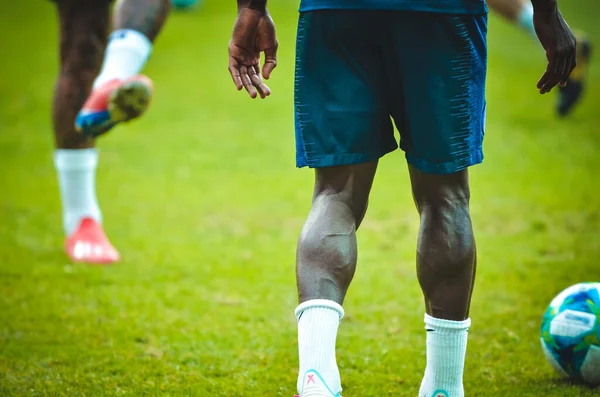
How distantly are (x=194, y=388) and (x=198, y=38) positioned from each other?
11180mm

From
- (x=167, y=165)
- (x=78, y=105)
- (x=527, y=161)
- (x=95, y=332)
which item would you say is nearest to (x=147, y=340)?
(x=95, y=332)

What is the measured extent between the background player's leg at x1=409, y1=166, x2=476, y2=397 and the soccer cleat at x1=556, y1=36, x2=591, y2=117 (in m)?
6.66

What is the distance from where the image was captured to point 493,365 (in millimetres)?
3299

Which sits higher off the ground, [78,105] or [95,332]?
[78,105]

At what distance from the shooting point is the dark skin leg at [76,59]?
15.5 feet

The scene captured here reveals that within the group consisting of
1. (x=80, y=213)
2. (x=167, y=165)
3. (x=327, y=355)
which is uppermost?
(x=327, y=355)

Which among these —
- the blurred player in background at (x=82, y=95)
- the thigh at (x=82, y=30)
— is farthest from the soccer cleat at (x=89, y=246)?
the thigh at (x=82, y=30)

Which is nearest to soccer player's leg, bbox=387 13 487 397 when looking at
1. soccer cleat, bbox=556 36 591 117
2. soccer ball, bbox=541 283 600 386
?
soccer ball, bbox=541 283 600 386

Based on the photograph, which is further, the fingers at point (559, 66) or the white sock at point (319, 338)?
the fingers at point (559, 66)

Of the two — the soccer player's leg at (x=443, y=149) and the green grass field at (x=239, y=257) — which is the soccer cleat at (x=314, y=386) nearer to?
the soccer player's leg at (x=443, y=149)

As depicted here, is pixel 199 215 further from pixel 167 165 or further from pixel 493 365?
pixel 493 365

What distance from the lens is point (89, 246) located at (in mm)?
4848

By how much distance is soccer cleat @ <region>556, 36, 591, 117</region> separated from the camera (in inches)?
342

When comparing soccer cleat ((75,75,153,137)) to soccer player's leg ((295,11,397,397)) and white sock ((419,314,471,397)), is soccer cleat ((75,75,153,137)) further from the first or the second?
white sock ((419,314,471,397))
